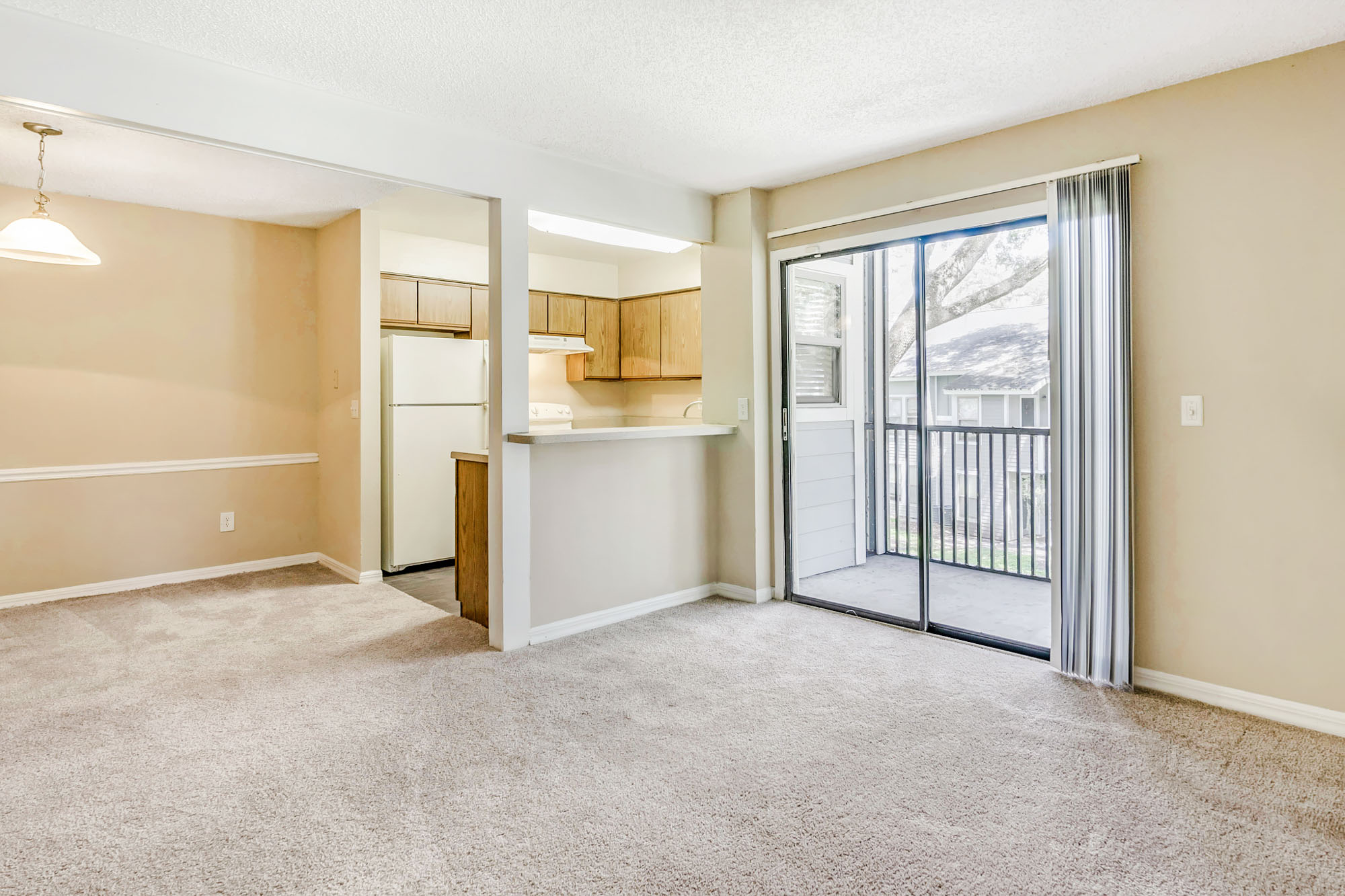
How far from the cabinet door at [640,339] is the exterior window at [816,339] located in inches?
67.0

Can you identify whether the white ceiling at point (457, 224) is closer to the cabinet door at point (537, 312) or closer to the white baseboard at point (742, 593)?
the cabinet door at point (537, 312)

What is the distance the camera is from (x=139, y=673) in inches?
123

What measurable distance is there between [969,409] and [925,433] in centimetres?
28

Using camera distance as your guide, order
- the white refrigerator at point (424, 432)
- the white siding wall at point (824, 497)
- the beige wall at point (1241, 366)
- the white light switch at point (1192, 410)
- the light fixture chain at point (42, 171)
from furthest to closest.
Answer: the white refrigerator at point (424, 432) → the white siding wall at point (824, 497) → the light fixture chain at point (42, 171) → the white light switch at point (1192, 410) → the beige wall at point (1241, 366)

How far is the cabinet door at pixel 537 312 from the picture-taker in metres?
5.63

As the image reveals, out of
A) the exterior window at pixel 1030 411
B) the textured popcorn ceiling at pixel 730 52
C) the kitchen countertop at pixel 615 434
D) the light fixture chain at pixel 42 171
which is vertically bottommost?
the kitchen countertop at pixel 615 434

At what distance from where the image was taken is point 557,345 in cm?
554

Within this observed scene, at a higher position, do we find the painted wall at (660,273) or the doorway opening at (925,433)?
the painted wall at (660,273)

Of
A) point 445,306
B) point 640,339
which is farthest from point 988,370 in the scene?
point 445,306

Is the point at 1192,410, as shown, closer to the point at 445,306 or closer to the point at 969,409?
the point at 969,409

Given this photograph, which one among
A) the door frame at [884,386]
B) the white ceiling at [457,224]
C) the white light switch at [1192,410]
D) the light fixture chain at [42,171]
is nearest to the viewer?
the white light switch at [1192,410]

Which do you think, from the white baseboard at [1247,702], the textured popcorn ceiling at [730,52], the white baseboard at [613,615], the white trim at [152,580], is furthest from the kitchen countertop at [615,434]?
the white trim at [152,580]

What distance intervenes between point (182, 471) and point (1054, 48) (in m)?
5.17

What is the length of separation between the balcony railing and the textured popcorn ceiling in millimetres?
1628
